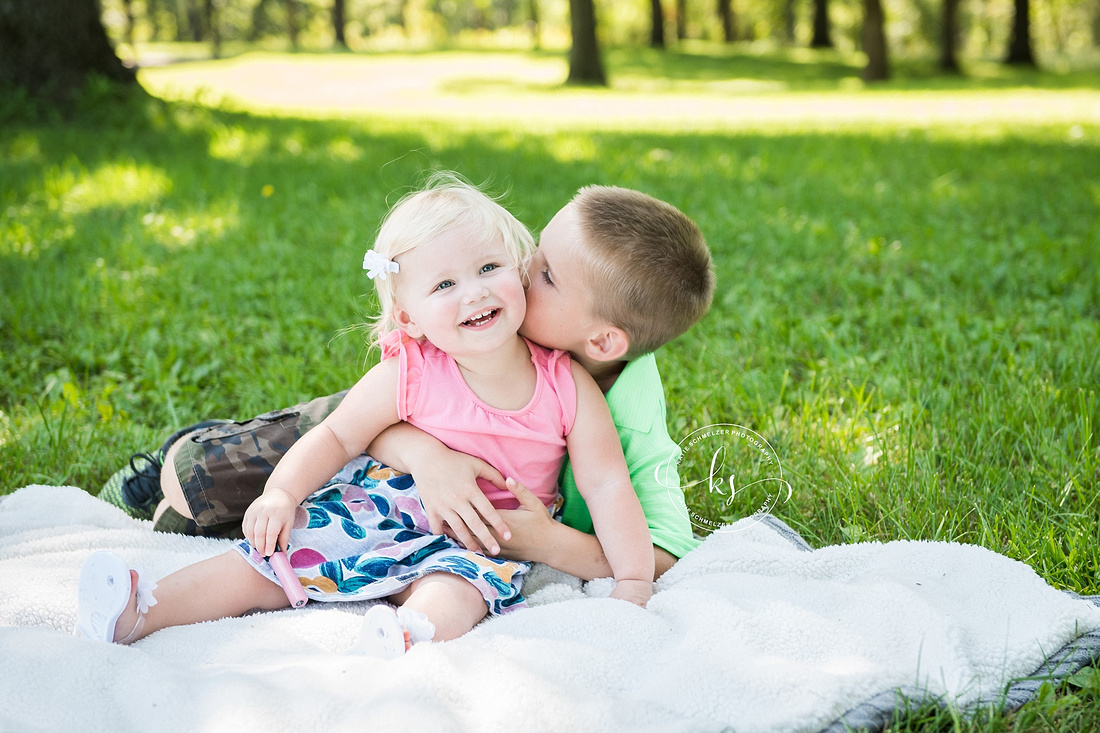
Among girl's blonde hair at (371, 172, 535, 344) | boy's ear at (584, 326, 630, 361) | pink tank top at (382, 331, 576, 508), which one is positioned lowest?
pink tank top at (382, 331, 576, 508)

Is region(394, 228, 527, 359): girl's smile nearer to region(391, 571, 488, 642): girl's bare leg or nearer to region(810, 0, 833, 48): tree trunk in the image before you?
region(391, 571, 488, 642): girl's bare leg

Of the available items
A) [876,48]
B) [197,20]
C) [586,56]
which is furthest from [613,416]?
[197,20]

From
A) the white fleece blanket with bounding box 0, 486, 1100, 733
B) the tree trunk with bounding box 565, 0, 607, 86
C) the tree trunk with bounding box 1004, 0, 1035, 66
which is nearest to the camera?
the white fleece blanket with bounding box 0, 486, 1100, 733

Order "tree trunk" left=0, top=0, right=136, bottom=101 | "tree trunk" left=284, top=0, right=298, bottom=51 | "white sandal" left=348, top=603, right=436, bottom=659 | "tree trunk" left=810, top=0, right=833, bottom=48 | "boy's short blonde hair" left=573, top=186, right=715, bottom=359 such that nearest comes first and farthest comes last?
"white sandal" left=348, top=603, right=436, bottom=659
"boy's short blonde hair" left=573, top=186, right=715, bottom=359
"tree trunk" left=0, top=0, right=136, bottom=101
"tree trunk" left=810, top=0, right=833, bottom=48
"tree trunk" left=284, top=0, right=298, bottom=51

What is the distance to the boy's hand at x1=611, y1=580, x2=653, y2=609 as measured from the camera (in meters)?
2.00

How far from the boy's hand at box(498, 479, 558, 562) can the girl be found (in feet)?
0.13

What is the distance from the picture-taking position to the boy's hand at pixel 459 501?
203 cm

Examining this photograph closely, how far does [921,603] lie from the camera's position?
6.05ft

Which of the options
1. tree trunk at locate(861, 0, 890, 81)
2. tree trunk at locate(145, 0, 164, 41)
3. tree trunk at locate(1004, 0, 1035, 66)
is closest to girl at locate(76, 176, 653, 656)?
tree trunk at locate(861, 0, 890, 81)

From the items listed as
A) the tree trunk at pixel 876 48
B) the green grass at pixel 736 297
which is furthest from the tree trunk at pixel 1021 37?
the green grass at pixel 736 297

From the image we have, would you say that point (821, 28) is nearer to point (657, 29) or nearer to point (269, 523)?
point (657, 29)

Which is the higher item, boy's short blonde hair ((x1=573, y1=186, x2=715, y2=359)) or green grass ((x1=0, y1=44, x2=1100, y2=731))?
boy's short blonde hair ((x1=573, y1=186, x2=715, y2=359))

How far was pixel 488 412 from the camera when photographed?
2139 millimetres
